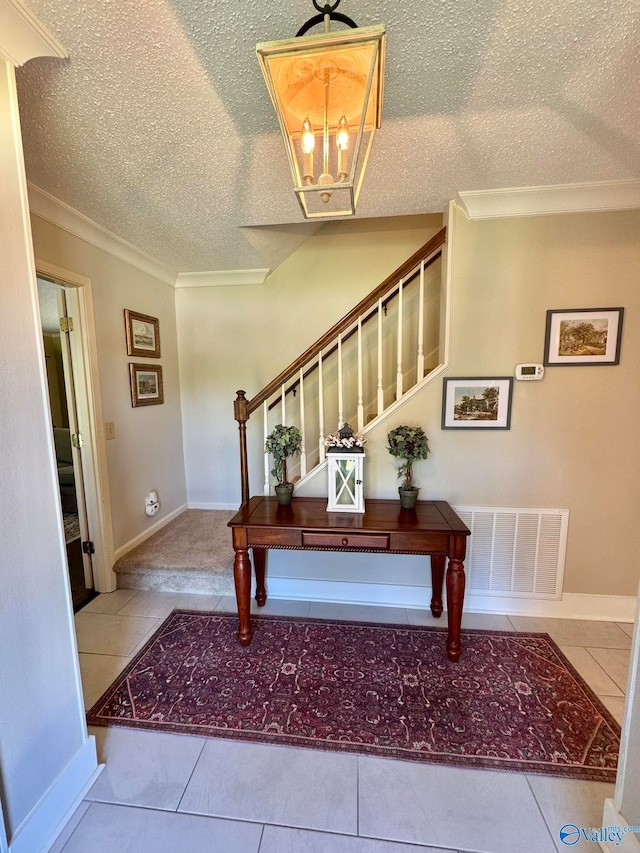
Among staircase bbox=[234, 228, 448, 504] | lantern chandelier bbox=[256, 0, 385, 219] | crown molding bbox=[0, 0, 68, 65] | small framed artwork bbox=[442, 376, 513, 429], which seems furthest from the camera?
staircase bbox=[234, 228, 448, 504]

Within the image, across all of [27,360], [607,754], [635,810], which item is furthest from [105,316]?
[607,754]

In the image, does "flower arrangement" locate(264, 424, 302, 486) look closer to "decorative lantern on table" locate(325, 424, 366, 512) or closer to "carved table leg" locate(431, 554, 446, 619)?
"decorative lantern on table" locate(325, 424, 366, 512)

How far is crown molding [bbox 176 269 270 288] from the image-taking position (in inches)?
122

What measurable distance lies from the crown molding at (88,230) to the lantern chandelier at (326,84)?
1591 millimetres

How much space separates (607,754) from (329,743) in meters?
1.11

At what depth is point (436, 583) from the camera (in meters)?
2.15

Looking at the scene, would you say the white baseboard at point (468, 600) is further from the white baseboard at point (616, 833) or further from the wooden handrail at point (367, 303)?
the wooden handrail at point (367, 303)

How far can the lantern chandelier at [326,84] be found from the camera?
0.79 metres

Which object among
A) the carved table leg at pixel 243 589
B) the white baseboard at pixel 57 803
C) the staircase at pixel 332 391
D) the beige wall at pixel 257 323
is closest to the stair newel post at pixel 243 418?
the staircase at pixel 332 391

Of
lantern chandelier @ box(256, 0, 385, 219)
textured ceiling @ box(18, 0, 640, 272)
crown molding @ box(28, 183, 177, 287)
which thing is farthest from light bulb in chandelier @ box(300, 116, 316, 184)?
crown molding @ box(28, 183, 177, 287)

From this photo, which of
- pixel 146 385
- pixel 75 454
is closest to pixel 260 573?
pixel 75 454

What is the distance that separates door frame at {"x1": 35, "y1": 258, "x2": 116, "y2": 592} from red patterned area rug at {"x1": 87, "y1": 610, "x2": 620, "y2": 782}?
762 mm

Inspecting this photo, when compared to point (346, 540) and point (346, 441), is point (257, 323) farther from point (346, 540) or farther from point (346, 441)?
point (346, 540)

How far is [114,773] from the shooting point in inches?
51.1
